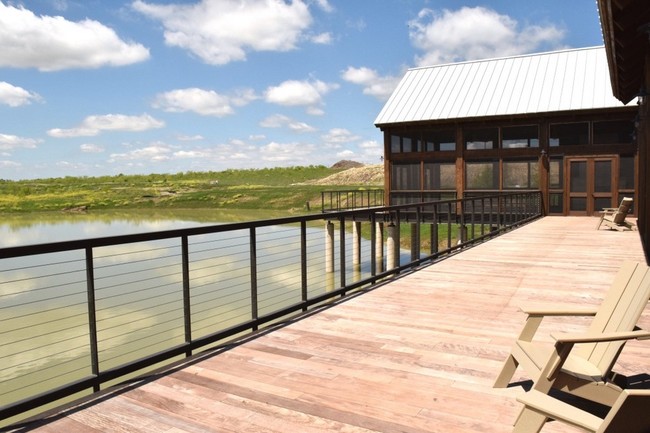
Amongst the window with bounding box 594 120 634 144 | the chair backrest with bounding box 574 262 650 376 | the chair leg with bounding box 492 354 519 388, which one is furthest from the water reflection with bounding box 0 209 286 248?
the chair backrest with bounding box 574 262 650 376

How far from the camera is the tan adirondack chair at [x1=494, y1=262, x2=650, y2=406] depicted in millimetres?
2996

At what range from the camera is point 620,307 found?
3561mm

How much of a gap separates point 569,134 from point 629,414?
2266cm

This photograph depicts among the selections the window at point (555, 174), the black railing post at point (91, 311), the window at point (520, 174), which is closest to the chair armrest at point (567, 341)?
the black railing post at point (91, 311)

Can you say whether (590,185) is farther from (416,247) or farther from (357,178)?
(357,178)

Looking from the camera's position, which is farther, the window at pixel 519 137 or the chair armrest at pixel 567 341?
the window at pixel 519 137

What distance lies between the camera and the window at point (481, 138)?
24125 mm

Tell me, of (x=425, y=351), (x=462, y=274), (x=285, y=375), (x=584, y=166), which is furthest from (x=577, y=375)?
(x=584, y=166)

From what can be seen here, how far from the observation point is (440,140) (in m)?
25.1

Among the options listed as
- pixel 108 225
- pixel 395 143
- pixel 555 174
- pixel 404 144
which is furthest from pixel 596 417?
pixel 108 225

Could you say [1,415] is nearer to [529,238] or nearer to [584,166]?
[529,238]

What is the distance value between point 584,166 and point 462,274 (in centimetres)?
1652

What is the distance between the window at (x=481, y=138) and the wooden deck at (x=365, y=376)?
58.0 feet

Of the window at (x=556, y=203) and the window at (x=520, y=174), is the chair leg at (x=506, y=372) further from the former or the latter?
the window at (x=520, y=174)
